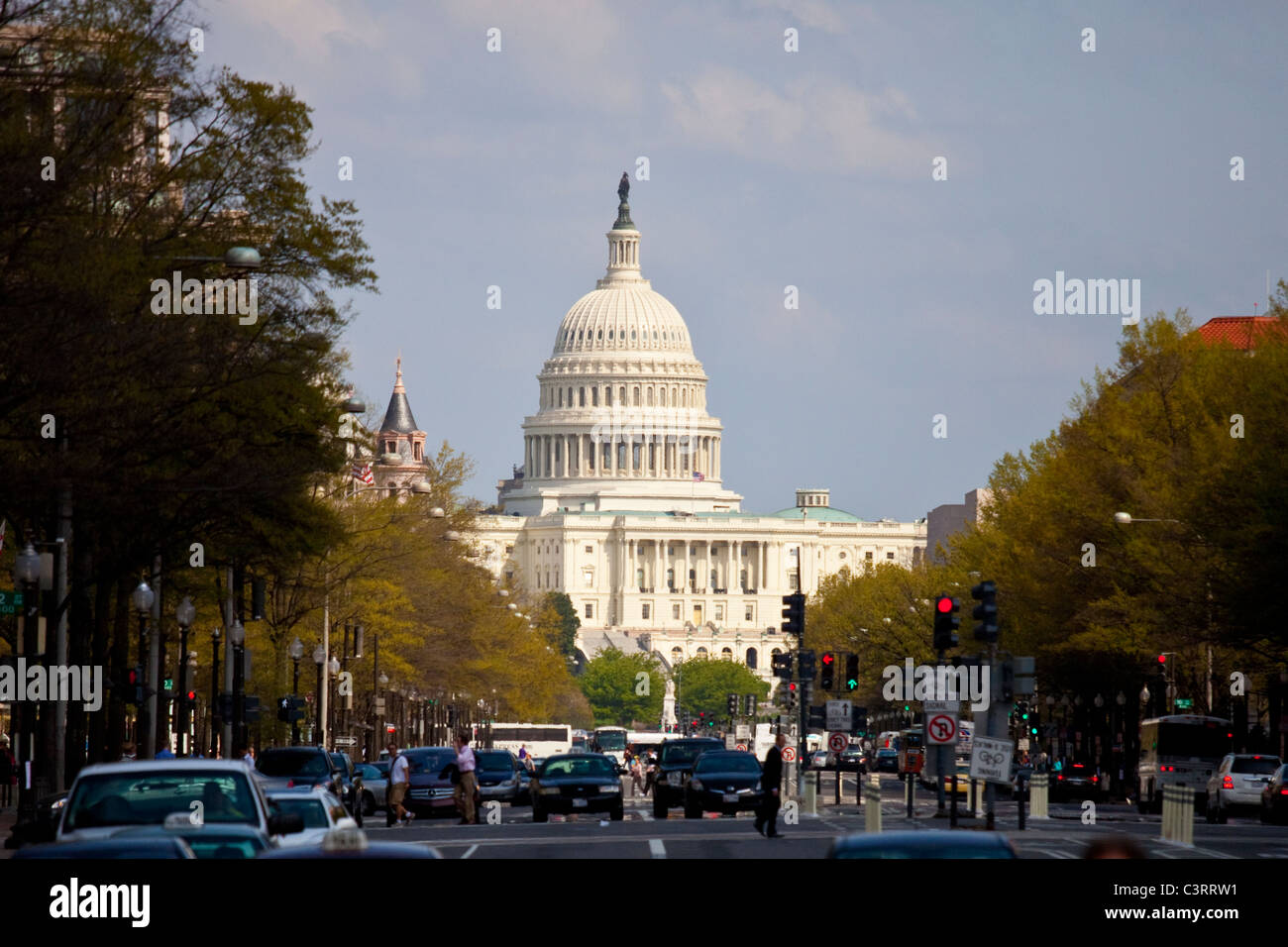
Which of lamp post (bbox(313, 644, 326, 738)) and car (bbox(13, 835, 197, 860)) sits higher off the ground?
lamp post (bbox(313, 644, 326, 738))

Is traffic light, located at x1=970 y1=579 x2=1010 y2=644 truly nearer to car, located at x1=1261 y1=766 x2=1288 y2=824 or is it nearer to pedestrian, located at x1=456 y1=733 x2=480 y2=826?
pedestrian, located at x1=456 y1=733 x2=480 y2=826

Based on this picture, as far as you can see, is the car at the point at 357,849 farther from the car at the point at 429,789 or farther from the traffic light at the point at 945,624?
the car at the point at 429,789

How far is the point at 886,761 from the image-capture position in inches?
3981

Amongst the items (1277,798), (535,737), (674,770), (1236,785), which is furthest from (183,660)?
(535,737)

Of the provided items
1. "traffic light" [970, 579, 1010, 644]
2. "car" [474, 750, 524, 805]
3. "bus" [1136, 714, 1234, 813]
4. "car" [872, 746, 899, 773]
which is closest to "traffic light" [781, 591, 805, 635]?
"car" [474, 750, 524, 805]

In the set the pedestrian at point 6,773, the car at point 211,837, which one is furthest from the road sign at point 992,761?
the pedestrian at point 6,773

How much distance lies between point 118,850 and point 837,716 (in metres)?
37.5

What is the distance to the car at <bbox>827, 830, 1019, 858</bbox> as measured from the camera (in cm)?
1420

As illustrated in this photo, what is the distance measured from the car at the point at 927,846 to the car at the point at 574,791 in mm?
32636

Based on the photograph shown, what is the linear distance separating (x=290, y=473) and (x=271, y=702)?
34.5 m

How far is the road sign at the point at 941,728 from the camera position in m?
38.2

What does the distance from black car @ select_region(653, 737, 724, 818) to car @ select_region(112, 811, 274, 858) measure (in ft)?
107

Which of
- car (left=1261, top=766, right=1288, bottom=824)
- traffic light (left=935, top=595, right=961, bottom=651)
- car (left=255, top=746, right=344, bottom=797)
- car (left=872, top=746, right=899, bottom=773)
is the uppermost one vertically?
traffic light (left=935, top=595, right=961, bottom=651)
